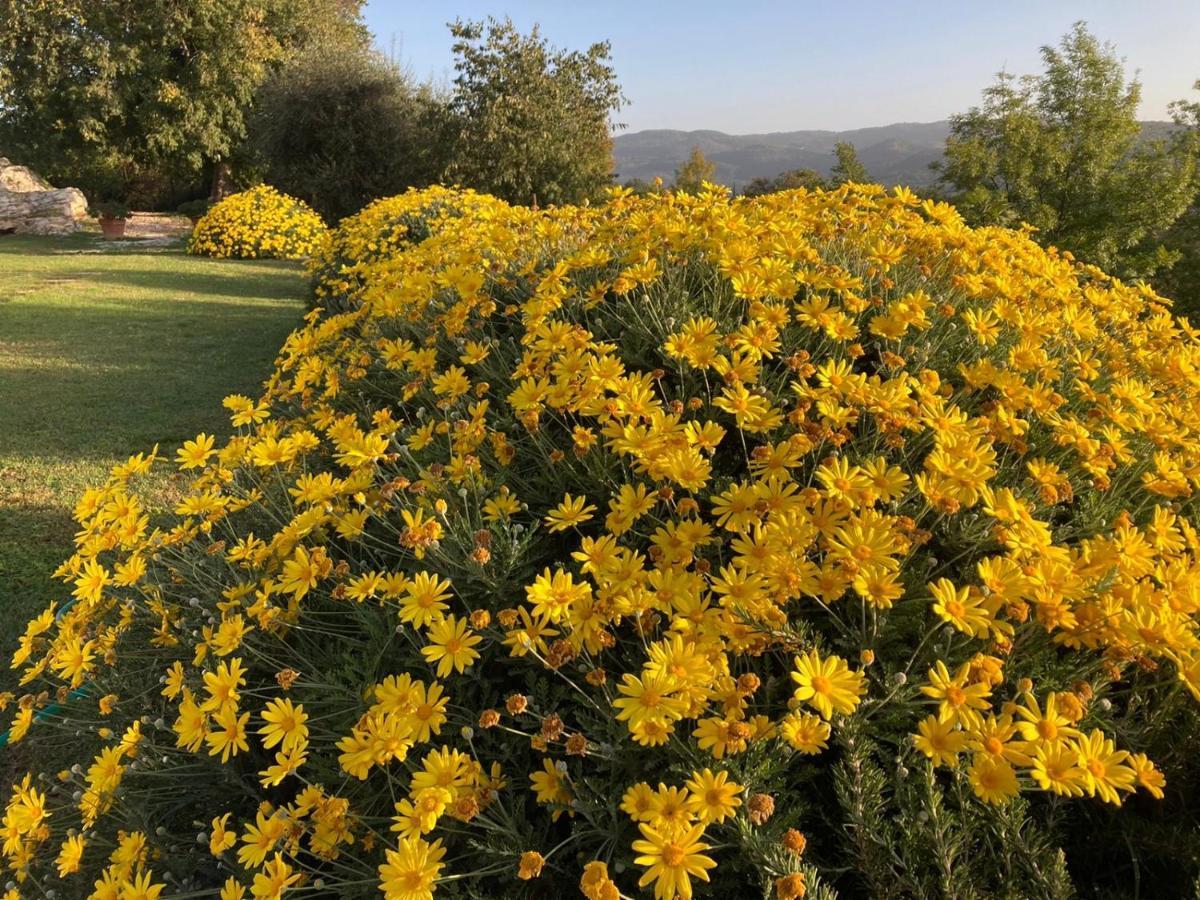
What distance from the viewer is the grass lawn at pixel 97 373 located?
3.91 m

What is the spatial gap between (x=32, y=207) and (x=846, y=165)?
20.6 meters

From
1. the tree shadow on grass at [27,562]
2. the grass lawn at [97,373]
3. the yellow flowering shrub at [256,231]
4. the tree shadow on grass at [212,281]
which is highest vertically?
the yellow flowering shrub at [256,231]

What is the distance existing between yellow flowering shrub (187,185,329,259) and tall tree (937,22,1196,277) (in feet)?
39.9

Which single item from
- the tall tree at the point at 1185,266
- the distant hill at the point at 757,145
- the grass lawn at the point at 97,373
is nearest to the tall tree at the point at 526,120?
the grass lawn at the point at 97,373

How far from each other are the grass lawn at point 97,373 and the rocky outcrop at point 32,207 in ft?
24.9

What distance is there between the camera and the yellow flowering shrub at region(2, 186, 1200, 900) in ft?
3.67

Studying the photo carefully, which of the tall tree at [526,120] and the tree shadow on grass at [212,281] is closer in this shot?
the tree shadow on grass at [212,281]

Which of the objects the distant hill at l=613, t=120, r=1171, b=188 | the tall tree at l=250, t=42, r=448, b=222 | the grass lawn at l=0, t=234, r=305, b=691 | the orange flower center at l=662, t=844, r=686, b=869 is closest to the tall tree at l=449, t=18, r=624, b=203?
the tall tree at l=250, t=42, r=448, b=222

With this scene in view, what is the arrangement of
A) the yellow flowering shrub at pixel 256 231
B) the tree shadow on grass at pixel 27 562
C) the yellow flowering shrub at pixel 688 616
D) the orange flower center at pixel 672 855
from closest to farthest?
1. the orange flower center at pixel 672 855
2. the yellow flowering shrub at pixel 688 616
3. the tree shadow on grass at pixel 27 562
4. the yellow flowering shrub at pixel 256 231

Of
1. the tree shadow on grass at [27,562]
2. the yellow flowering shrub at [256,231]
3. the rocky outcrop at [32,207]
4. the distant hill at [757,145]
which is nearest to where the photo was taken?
the tree shadow on grass at [27,562]

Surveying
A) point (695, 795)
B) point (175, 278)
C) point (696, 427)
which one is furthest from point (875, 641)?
point (175, 278)

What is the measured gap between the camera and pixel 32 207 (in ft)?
61.6

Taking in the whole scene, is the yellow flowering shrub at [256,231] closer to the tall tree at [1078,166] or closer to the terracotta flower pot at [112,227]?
the terracotta flower pot at [112,227]

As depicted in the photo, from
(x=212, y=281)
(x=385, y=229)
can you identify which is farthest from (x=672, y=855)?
(x=212, y=281)
